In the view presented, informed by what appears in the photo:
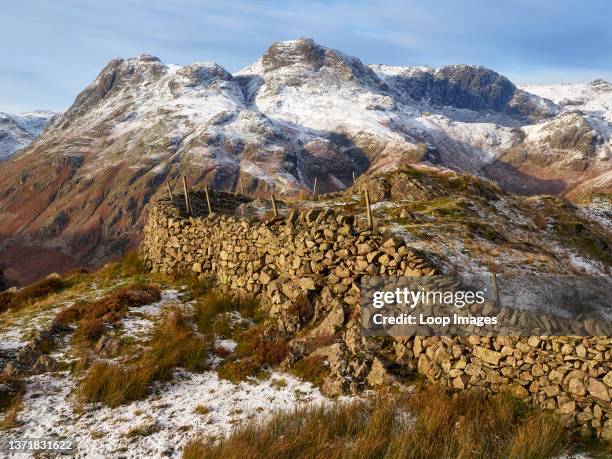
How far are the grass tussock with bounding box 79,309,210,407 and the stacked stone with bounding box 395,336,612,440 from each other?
618 cm

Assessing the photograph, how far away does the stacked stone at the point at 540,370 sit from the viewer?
7340 mm

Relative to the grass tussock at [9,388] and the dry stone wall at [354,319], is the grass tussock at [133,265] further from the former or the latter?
the grass tussock at [9,388]

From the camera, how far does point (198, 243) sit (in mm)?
17234

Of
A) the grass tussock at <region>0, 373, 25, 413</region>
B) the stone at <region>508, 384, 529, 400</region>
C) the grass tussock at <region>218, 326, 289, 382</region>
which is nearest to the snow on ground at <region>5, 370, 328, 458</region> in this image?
the grass tussock at <region>0, 373, 25, 413</region>

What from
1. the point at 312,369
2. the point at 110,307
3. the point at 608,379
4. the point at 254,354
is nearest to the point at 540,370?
the point at 608,379

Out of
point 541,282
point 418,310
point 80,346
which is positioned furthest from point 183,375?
point 541,282

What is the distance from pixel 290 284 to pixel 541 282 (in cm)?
791

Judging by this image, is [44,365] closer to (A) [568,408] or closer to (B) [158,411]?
(B) [158,411]

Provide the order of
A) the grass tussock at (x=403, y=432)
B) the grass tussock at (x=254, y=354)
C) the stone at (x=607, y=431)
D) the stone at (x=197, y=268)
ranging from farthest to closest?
1. the stone at (x=197, y=268)
2. the grass tussock at (x=254, y=354)
3. the stone at (x=607, y=431)
4. the grass tussock at (x=403, y=432)

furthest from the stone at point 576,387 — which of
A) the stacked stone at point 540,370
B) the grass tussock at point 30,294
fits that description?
the grass tussock at point 30,294

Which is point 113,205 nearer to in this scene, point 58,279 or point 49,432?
point 58,279

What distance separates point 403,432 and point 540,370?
3239mm

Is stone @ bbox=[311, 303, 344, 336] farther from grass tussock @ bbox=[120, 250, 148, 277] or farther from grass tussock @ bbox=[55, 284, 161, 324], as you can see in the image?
grass tussock @ bbox=[120, 250, 148, 277]

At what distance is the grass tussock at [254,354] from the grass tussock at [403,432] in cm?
233
